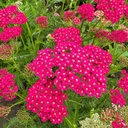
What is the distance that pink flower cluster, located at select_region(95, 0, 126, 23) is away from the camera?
3.67 metres

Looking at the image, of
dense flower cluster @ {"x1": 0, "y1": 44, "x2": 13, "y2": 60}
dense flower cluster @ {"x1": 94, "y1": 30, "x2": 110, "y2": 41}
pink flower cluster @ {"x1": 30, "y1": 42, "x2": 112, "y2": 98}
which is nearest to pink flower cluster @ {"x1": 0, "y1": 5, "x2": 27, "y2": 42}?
dense flower cluster @ {"x1": 0, "y1": 44, "x2": 13, "y2": 60}

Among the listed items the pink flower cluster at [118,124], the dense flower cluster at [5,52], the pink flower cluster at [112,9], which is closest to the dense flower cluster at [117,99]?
the pink flower cluster at [118,124]

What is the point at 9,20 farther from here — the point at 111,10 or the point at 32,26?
the point at 111,10

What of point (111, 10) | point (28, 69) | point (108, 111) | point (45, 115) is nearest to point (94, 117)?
point (108, 111)

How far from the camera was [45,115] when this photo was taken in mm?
2912

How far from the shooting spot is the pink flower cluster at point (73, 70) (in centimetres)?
282

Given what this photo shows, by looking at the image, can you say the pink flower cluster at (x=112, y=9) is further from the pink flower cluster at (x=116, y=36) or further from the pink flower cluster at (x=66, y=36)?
the pink flower cluster at (x=66, y=36)

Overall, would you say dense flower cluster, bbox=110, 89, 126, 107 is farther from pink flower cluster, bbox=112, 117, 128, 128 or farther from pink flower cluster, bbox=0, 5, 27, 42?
pink flower cluster, bbox=0, 5, 27, 42

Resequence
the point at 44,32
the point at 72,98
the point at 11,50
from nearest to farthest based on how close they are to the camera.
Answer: the point at 11,50 < the point at 72,98 < the point at 44,32

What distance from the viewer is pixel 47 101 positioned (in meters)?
2.87

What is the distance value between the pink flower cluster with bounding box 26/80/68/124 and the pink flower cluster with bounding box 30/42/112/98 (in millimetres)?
90

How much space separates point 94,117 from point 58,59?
0.64 meters

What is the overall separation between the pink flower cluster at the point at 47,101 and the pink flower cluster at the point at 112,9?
1222 mm

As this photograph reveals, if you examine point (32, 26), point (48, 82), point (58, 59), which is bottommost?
point (32, 26)
